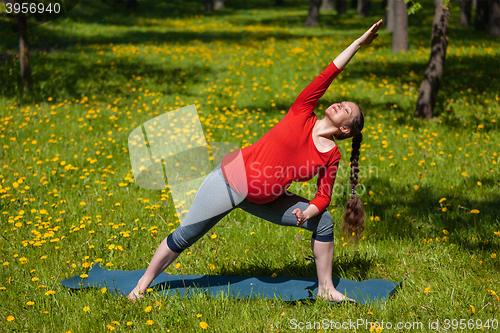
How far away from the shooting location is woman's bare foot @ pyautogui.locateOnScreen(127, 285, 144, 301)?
10.0 ft

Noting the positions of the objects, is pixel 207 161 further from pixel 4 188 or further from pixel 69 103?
pixel 69 103

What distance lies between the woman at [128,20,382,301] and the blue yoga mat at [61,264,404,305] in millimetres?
379

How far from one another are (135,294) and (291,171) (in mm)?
1398

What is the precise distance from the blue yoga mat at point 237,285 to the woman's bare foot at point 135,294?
2.3 inches

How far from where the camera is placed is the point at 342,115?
2.73m

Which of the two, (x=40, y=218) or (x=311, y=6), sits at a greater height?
(x=311, y=6)

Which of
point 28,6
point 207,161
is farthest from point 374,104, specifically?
point 28,6

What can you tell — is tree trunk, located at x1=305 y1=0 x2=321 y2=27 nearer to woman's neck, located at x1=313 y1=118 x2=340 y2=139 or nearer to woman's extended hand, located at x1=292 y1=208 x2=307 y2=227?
woman's neck, located at x1=313 y1=118 x2=340 y2=139

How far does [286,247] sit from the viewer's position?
3934mm

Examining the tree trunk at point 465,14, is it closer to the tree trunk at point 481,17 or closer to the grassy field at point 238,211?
the tree trunk at point 481,17

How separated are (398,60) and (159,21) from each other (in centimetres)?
1470

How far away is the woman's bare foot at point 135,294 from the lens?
10.0 feet

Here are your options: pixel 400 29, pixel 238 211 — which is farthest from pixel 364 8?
pixel 238 211

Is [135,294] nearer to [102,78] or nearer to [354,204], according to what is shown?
[354,204]
